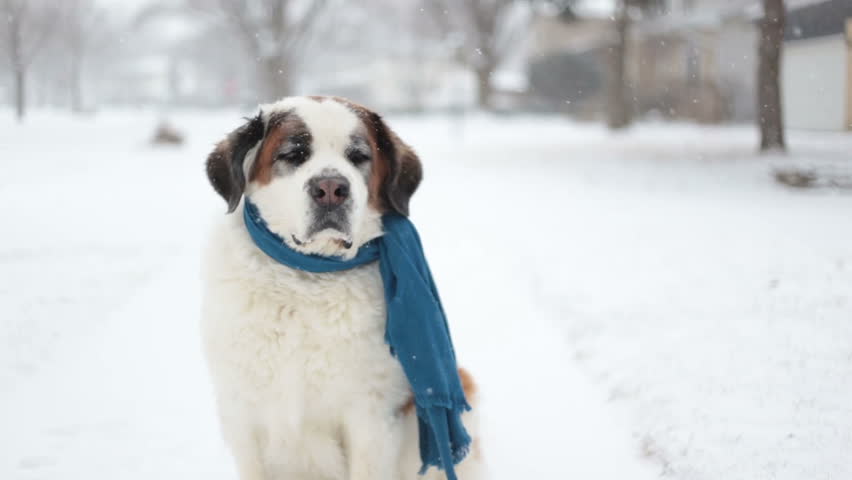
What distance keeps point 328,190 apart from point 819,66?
5138 mm

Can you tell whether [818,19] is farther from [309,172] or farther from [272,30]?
[272,30]

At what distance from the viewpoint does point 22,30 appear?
22.7 m

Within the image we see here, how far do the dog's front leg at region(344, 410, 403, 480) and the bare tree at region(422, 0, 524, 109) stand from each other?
111 feet

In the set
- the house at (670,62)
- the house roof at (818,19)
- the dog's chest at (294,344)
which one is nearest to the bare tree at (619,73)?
the house at (670,62)

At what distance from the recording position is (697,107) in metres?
21.8

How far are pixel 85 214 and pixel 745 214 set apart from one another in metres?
8.35

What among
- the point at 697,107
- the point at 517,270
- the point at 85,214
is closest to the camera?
the point at 517,270

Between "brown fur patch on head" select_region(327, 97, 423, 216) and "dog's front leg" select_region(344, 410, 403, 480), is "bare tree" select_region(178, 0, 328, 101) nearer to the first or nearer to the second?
"brown fur patch on head" select_region(327, 97, 423, 216)

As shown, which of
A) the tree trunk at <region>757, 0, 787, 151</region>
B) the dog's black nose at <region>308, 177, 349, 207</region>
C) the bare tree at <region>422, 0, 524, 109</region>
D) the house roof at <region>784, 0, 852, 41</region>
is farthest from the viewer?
the bare tree at <region>422, 0, 524, 109</region>

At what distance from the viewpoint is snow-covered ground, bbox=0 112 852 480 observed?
3287 millimetres

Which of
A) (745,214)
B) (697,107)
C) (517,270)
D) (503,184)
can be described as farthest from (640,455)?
(697,107)

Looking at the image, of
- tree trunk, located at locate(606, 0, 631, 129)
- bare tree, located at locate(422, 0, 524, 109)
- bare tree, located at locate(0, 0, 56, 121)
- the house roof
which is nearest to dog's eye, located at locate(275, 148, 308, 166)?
the house roof

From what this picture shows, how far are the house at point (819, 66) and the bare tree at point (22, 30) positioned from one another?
19.8 meters

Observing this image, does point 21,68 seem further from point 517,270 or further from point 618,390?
point 618,390
